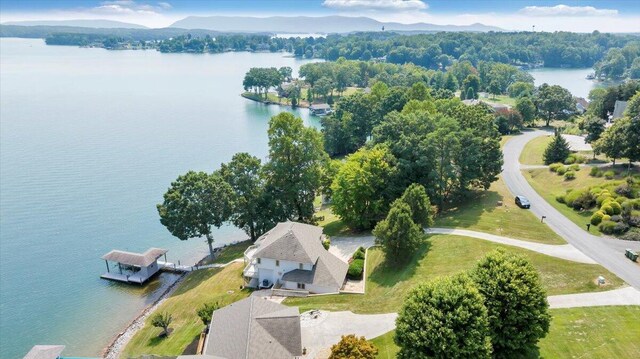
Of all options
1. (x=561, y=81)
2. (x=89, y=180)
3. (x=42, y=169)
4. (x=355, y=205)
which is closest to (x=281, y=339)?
(x=355, y=205)

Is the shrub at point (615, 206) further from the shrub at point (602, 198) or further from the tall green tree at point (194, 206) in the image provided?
the tall green tree at point (194, 206)

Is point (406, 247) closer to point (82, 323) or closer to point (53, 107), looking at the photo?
point (82, 323)

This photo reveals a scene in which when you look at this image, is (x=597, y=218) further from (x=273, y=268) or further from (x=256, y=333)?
(x=256, y=333)

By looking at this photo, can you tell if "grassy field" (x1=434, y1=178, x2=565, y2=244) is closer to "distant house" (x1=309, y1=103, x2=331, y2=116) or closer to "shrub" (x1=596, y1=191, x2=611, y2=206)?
"shrub" (x1=596, y1=191, x2=611, y2=206)

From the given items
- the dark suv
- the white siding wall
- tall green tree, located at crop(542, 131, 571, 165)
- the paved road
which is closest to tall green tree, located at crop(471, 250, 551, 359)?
the paved road

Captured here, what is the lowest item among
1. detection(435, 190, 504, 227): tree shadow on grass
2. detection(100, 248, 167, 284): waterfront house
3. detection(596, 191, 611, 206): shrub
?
detection(100, 248, 167, 284): waterfront house
